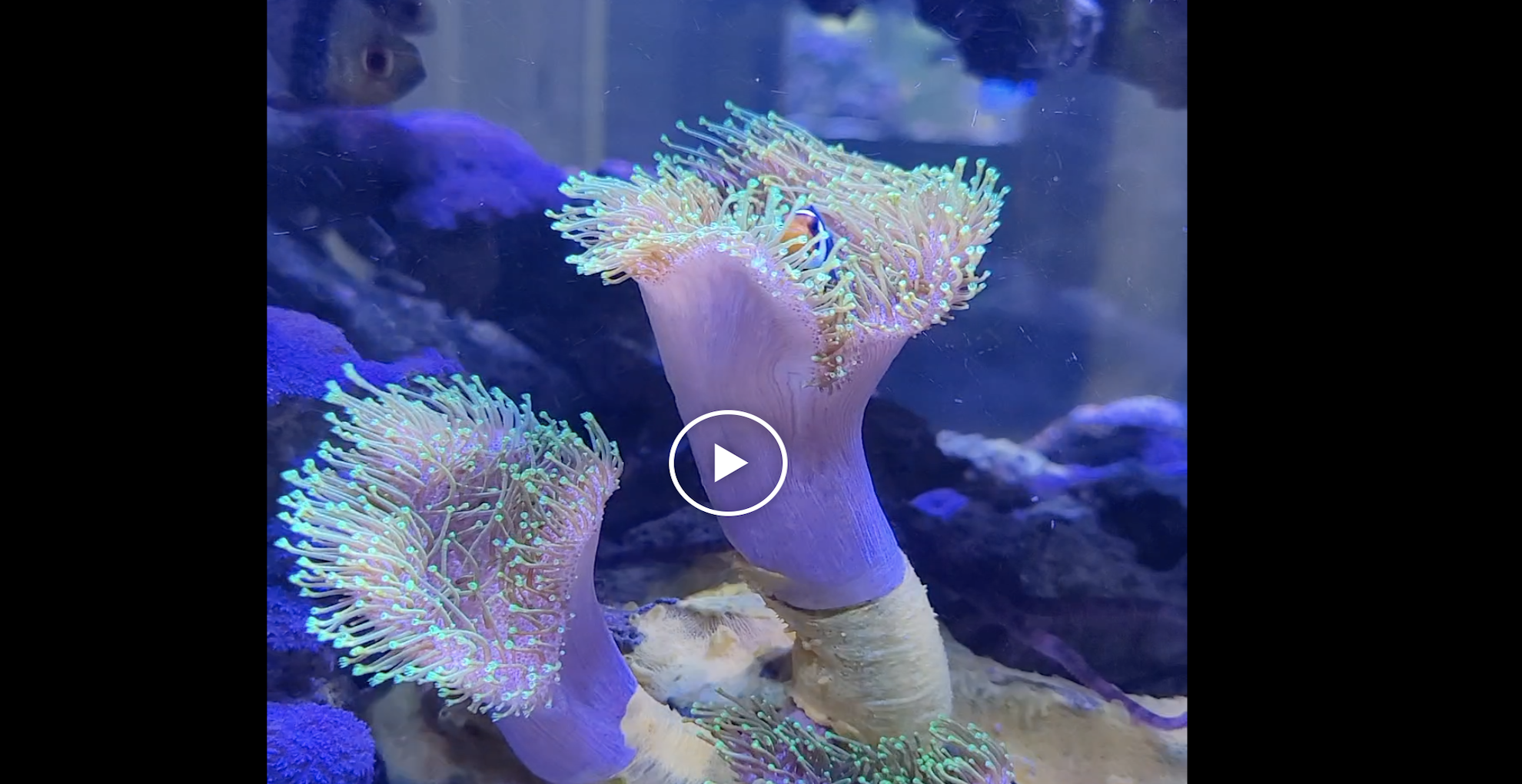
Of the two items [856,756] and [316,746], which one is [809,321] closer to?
[856,756]

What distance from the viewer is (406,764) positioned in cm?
133

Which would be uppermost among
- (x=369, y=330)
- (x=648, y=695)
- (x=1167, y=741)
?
(x=369, y=330)

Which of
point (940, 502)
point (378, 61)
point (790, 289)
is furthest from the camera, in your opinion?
point (940, 502)

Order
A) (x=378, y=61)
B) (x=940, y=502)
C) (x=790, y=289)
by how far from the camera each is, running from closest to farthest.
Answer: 1. (x=790, y=289)
2. (x=378, y=61)
3. (x=940, y=502)

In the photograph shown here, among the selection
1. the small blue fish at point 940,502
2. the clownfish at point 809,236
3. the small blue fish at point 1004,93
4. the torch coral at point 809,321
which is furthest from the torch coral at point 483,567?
the small blue fish at point 1004,93

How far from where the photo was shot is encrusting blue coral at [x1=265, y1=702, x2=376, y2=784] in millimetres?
1250

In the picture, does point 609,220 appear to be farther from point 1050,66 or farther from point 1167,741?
point 1167,741

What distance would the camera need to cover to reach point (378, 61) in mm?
1258

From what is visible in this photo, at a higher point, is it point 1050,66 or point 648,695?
point 1050,66

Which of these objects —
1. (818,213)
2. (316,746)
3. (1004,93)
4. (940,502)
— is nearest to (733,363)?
(818,213)

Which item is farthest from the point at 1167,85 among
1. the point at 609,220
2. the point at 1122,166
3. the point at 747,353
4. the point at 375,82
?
the point at 375,82

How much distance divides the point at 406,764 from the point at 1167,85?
5.37 feet

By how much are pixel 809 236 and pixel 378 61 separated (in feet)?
2.39

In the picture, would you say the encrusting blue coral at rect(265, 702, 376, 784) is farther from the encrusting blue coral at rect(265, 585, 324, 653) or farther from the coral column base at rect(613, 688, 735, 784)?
the coral column base at rect(613, 688, 735, 784)
